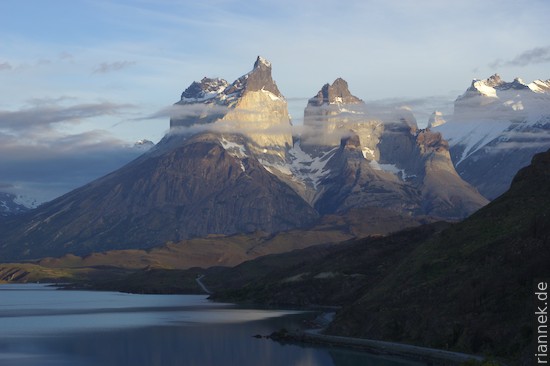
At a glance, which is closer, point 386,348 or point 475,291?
point 475,291

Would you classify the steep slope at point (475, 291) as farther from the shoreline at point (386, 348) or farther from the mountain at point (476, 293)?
the shoreline at point (386, 348)

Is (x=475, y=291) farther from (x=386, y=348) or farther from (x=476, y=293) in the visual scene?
(x=386, y=348)

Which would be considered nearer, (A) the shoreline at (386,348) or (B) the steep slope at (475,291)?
(A) the shoreline at (386,348)

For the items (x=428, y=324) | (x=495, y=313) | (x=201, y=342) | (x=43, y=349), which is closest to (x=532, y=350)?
(x=495, y=313)

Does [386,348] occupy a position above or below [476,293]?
below

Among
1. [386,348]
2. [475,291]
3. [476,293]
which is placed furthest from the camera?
[386,348]

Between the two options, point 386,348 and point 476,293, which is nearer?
point 476,293

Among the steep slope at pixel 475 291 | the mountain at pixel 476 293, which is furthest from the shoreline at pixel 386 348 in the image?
the steep slope at pixel 475 291

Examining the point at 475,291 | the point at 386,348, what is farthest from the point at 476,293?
the point at 386,348

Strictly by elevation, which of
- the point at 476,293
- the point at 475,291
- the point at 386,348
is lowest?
the point at 386,348

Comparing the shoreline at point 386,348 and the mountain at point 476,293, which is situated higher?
the mountain at point 476,293

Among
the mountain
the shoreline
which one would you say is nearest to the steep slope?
the mountain

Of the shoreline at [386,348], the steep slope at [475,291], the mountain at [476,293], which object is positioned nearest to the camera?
the mountain at [476,293]

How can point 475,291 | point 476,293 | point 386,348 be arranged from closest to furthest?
point 476,293 → point 475,291 → point 386,348
